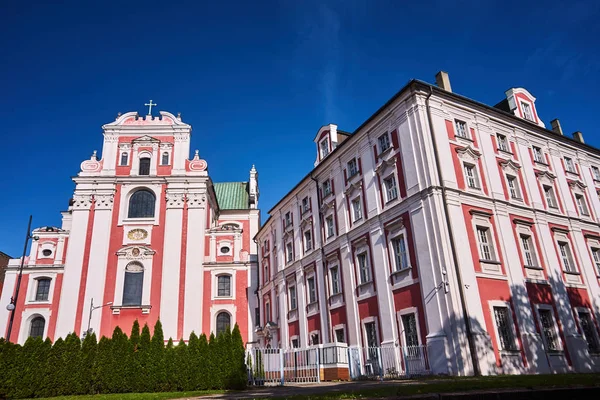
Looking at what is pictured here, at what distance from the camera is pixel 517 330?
65.8 ft

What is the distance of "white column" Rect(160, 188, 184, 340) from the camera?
35938 mm

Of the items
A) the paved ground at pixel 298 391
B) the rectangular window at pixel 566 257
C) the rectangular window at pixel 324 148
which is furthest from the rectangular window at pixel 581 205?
the paved ground at pixel 298 391

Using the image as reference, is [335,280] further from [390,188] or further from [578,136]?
[578,136]

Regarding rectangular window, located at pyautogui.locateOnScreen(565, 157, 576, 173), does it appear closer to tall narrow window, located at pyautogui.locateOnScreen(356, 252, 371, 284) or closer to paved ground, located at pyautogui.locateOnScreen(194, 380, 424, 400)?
tall narrow window, located at pyautogui.locateOnScreen(356, 252, 371, 284)

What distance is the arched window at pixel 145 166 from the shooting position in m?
41.7

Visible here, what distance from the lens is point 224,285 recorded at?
1560 inches

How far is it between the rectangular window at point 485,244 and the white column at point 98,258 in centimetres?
2884

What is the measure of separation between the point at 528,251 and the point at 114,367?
66.6ft

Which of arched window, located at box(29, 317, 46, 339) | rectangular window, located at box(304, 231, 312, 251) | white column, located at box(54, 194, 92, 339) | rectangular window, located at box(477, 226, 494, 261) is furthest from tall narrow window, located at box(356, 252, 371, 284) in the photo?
arched window, located at box(29, 317, 46, 339)

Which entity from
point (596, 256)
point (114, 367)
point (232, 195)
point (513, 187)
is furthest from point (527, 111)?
point (232, 195)

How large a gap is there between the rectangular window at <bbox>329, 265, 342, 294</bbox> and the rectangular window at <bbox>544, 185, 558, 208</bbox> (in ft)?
42.6

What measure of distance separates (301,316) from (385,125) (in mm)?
13950

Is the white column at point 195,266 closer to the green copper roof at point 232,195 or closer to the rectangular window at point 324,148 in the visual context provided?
the green copper roof at point 232,195

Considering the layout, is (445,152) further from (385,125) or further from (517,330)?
(517,330)
